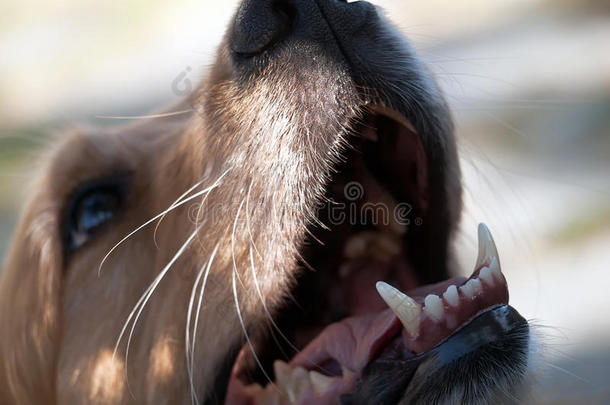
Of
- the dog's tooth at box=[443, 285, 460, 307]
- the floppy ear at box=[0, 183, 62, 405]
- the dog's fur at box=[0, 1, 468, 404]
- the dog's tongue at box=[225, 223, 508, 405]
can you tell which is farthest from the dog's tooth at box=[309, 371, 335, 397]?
the floppy ear at box=[0, 183, 62, 405]

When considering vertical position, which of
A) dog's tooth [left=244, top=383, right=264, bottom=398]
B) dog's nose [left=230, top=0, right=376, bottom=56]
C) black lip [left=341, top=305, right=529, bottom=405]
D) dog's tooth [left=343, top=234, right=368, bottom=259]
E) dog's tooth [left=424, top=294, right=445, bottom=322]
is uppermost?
dog's nose [left=230, top=0, right=376, bottom=56]

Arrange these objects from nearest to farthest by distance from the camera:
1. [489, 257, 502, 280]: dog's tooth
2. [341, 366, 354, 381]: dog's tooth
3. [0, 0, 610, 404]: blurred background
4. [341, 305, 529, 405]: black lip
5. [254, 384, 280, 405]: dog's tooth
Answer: [341, 305, 529, 405]: black lip < [489, 257, 502, 280]: dog's tooth < [341, 366, 354, 381]: dog's tooth < [254, 384, 280, 405]: dog's tooth < [0, 0, 610, 404]: blurred background

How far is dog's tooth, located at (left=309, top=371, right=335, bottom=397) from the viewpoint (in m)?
2.33

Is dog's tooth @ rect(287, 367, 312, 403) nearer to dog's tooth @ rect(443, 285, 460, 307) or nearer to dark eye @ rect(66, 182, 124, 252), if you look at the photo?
dog's tooth @ rect(443, 285, 460, 307)

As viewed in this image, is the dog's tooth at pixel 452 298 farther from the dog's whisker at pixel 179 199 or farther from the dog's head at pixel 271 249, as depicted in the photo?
the dog's whisker at pixel 179 199

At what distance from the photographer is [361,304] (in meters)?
2.71

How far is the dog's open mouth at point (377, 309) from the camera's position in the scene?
6.98ft

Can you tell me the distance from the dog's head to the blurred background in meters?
0.23

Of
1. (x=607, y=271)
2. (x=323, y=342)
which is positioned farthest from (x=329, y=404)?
(x=607, y=271)

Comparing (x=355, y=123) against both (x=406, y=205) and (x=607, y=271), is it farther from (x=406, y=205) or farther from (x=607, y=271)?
(x=607, y=271)

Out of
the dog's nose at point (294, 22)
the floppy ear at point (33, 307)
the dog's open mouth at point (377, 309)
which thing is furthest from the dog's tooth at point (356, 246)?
the floppy ear at point (33, 307)

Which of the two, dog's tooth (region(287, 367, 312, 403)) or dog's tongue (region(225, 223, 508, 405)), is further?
dog's tooth (region(287, 367, 312, 403))

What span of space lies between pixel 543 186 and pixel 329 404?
3.36 m

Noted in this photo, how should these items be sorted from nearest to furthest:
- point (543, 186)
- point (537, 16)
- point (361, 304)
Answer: point (361, 304) < point (543, 186) < point (537, 16)
